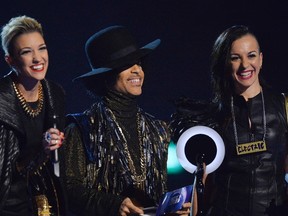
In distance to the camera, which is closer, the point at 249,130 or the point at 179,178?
the point at 249,130

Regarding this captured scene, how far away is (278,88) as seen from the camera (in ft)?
19.8

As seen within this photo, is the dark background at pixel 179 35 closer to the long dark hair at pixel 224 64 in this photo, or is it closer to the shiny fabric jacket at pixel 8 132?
the long dark hair at pixel 224 64

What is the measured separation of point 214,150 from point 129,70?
2.31 feet

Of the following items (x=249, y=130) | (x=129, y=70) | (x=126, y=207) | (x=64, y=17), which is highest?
(x=64, y=17)

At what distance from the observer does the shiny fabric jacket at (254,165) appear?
180 inches

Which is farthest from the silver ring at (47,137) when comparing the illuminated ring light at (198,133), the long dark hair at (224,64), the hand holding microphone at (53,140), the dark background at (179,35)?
the dark background at (179,35)

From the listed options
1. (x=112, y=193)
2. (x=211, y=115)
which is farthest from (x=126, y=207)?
(x=211, y=115)

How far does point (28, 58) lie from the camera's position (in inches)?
171

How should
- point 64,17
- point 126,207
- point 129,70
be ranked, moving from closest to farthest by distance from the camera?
point 126,207, point 129,70, point 64,17

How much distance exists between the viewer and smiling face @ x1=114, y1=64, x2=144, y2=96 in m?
4.56

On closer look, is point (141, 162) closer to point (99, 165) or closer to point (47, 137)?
point (99, 165)

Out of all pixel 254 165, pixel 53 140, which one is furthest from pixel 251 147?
pixel 53 140

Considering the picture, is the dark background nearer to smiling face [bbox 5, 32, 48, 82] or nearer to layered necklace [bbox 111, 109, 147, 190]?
layered necklace [bbox 111, 109, 147, 190]

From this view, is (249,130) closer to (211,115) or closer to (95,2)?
(211,115)
